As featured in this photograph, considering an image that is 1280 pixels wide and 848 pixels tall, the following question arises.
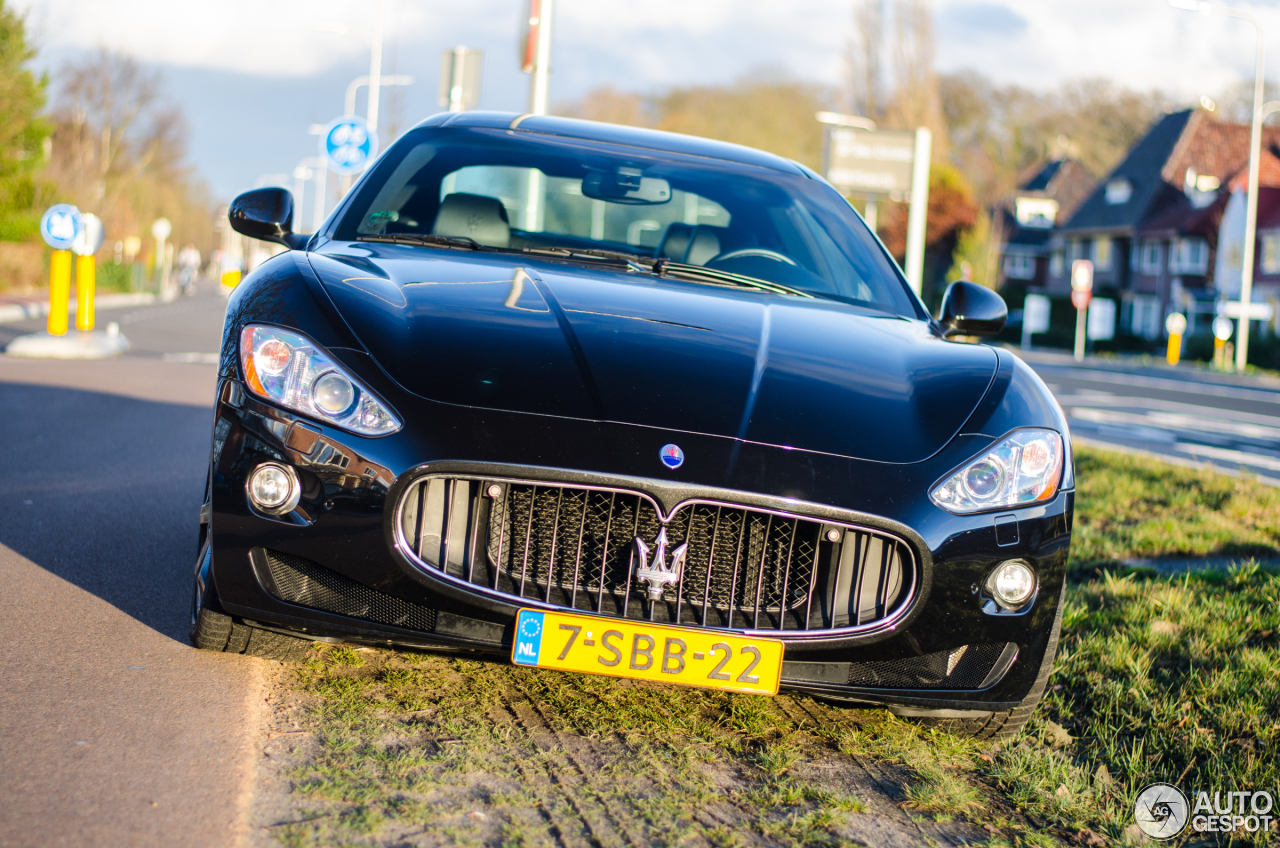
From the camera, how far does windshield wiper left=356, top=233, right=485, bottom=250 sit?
149 inches

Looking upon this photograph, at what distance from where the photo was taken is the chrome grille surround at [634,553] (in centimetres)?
267

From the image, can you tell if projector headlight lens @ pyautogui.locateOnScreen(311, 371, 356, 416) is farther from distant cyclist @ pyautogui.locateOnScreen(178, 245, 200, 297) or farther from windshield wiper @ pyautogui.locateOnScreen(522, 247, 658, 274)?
distant cyclist @ pyautogui.locateOnScreen(178, 245, 200, 297)

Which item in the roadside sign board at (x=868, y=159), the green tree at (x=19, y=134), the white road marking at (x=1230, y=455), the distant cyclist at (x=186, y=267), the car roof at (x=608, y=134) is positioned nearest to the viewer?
the car roof at (x=608, y=134)

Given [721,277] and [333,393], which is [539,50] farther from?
[333,393]

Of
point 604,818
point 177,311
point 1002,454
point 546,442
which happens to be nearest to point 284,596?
point 546,442

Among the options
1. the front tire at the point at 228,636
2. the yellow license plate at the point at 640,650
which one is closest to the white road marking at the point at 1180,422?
the yellow license plate at the point at 640,650

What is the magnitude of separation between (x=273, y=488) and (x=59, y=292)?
1310 centimetres

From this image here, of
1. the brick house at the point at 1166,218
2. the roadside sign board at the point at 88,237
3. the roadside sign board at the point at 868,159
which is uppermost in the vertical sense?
the brick house at the point at 1166,218

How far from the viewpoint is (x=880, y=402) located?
9.82 feet

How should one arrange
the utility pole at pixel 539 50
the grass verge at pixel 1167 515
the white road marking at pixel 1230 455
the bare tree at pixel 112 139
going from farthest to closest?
the bare tree at pixel 112 139
the utility pole at pixel 539 50
the white road marking at pixel 1230 455
the grass verge at pixel 1167 515

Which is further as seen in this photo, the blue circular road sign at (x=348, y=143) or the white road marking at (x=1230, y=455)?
the blue circular road sign at (x=348, y=143)

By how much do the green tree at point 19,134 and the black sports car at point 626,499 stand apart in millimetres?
30557

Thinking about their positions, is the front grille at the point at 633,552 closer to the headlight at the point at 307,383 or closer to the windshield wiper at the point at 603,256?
the headlight at the point at 307,383

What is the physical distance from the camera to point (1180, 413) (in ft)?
55.6
